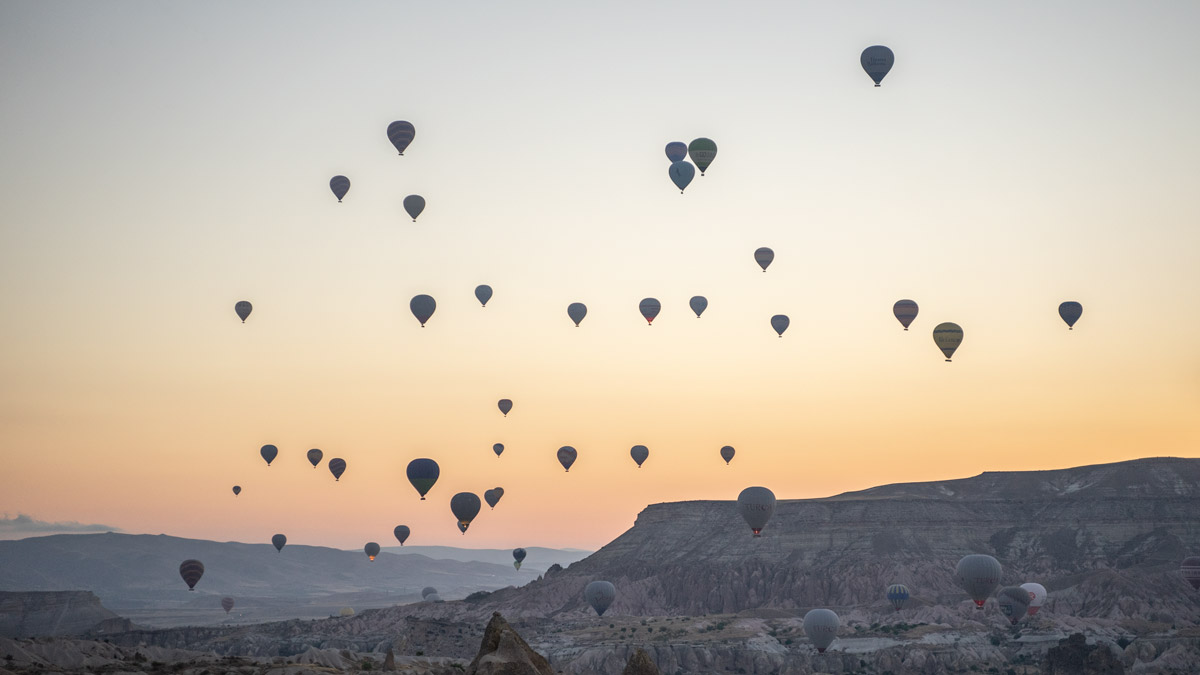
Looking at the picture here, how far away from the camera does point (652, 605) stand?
186 m

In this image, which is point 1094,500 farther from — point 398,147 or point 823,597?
point 398,147

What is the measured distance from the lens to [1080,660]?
120m

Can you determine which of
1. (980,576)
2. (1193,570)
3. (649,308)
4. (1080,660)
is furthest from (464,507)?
(1193,570)

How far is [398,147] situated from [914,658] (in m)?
76.4

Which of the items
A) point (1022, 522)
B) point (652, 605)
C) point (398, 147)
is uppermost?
point (398, 147)

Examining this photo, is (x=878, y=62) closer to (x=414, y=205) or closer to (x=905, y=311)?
(x=905, y=311)

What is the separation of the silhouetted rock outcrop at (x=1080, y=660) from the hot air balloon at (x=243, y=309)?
275 feet

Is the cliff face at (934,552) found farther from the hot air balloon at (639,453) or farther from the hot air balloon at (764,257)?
the hot air balloon at (764,257)

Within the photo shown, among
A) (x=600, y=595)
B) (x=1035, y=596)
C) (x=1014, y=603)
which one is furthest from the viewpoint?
Answer: (x=1035, y=596)

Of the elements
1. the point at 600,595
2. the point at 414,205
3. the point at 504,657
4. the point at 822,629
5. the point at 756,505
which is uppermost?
the point at 414,205

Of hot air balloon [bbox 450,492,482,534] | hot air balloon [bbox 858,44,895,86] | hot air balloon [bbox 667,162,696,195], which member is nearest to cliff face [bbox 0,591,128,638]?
hot air balloon [bbox 450,492,482,534]

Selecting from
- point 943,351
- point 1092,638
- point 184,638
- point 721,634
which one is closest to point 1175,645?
point 1092,638

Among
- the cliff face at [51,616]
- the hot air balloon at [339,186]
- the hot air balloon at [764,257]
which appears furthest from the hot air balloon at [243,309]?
the cliff face at [51,616]

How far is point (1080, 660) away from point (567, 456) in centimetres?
5620
